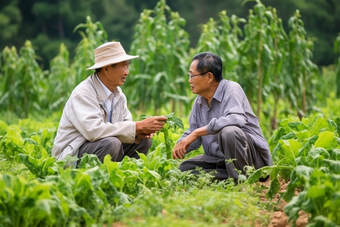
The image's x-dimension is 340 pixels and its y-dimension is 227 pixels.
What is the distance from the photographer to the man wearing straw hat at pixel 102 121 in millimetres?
4844

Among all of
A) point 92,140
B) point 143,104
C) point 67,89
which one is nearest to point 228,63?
point 143,104

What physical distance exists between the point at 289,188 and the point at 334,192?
629 millimetres

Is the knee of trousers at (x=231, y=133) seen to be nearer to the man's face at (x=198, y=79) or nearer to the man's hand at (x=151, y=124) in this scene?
the man's face at (x=198, y=79)

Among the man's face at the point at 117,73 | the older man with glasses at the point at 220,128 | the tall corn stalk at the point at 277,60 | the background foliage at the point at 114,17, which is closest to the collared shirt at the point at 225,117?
the older man with glasses at the point at 220,128

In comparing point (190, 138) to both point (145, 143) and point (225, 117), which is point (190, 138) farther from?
point (145, 143)

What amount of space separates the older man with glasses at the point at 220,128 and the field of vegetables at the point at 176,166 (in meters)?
0.15

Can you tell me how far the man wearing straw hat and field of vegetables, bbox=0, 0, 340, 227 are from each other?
0.20 meters

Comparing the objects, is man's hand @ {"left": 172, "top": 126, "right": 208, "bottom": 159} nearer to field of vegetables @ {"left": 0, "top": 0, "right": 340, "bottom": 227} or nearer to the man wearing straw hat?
field of vegetables @ {"left": 0, "top": 0, "right": 340, "bottom": 227}

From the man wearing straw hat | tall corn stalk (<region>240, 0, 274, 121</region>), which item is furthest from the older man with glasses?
tall corn stalk (<region>240, 0, 274, 121</region>)

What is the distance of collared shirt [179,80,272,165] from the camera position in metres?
4.70

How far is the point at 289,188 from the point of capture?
3916mm

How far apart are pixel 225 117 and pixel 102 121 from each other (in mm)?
1126

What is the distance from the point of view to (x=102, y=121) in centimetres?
499

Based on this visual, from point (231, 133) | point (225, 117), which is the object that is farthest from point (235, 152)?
point (225, 117)
